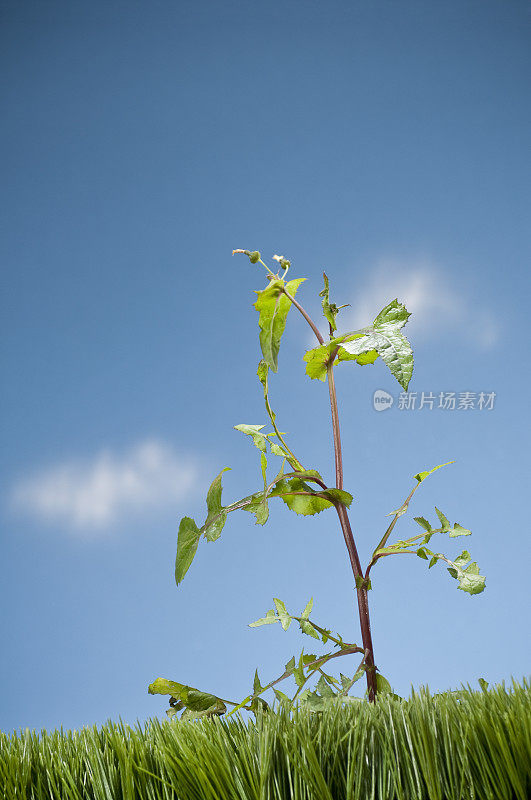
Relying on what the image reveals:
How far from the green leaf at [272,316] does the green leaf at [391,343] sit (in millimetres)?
77

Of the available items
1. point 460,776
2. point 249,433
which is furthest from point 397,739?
point 249,433

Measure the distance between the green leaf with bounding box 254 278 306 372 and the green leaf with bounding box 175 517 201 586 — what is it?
20 cm

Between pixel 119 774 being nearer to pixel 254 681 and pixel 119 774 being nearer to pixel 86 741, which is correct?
pixel 86 741

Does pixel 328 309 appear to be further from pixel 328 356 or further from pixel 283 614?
pixel 283 614

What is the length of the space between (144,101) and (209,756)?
420 cm

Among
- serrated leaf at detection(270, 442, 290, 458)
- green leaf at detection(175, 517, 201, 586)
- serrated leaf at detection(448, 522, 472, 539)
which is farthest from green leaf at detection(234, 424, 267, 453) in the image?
serrated leaf at detection(448, 522, 472, 539)

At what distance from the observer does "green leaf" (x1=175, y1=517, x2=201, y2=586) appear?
→ 630 mm

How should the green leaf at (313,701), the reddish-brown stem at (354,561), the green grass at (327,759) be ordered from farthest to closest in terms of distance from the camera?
the reddish-brown stem at (354,561) → the green leaf at (313,701) → the green grass at (327,759)

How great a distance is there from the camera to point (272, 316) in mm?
666

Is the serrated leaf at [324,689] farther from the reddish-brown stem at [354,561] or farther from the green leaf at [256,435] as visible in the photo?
the green leaf at [256,435]

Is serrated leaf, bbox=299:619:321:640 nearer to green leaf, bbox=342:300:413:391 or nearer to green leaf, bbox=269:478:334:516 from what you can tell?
green leaf, bbox=269:478:334:516

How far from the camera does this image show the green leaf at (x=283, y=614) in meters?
0.61

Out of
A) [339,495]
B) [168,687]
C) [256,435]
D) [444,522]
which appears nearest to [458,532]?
[444,522]

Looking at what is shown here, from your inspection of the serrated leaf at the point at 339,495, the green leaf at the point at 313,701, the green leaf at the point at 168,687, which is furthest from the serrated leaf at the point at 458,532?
the green leaf at the point at 168,687
